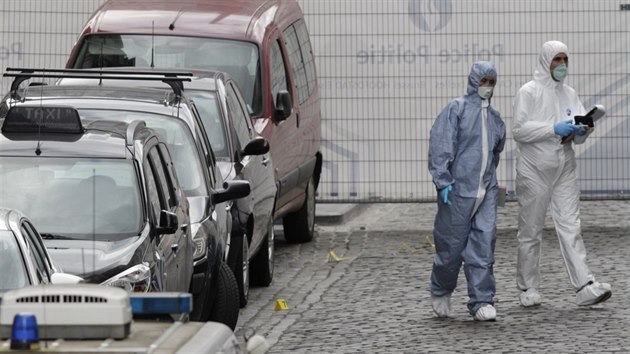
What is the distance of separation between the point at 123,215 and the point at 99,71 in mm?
3300

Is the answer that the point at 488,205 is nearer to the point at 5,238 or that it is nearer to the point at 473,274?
the point at 473,274

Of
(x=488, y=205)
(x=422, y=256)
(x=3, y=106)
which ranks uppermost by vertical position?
(x=3, y=106)

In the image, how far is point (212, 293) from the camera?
12.0m

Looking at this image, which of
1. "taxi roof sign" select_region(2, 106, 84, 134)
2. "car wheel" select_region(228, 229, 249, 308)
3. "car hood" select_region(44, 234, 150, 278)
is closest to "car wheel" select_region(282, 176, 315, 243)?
"car wheel" select_region(228, 229, 249, 308)

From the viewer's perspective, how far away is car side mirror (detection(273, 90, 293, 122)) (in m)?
16.2

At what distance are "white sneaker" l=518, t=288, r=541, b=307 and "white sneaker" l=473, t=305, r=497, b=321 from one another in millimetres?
821

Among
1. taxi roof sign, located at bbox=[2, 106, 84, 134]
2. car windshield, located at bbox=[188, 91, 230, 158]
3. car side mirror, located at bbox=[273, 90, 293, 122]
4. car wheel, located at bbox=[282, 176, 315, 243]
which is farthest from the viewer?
car wheel, located at bbox=[282, 176, 315, 243]

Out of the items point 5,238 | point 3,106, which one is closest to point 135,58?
point 3,106

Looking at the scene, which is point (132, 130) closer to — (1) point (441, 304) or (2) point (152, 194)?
(2) point (152, 194)

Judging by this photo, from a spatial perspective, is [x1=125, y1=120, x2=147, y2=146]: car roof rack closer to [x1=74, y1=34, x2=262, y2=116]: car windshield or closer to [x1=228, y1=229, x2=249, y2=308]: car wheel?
[x1=228, y1=229, x2=249, y2=308]: car wheel

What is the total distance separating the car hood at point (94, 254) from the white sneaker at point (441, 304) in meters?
3.44

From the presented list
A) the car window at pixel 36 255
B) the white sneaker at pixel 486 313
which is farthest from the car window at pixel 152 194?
the white sneaker at pixel 486 313

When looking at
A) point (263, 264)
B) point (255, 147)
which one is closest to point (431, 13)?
point (263, 264)

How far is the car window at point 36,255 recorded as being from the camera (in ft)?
28.3
